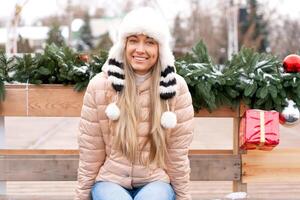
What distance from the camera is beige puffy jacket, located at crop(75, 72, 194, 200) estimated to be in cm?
324

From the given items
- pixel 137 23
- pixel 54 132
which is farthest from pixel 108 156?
pixel 54 132

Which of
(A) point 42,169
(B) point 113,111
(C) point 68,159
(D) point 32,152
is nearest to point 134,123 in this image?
(B) point 113,111

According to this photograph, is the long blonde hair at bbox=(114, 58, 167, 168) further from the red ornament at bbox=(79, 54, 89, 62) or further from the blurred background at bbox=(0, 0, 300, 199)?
the blurred background at bbox=(0, 0, 300, 199)

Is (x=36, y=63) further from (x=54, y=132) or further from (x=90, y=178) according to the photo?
(x=54, y=132)

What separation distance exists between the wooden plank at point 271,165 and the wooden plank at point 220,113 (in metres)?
0.33

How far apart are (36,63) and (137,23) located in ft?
4.49

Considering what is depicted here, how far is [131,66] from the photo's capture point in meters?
3.27

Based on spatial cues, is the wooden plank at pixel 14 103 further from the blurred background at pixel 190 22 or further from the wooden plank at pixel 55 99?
the blurred background at pixel 190 22

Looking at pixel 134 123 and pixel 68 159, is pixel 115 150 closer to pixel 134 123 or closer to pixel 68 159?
pixel 134 123

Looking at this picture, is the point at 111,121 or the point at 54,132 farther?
the point at 54,132

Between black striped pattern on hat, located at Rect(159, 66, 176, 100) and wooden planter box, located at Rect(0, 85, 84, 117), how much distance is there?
119cm

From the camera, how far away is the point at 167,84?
3.24 metres

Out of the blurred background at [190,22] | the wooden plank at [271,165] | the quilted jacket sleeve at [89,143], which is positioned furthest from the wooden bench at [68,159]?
the blurred background at [190,22]

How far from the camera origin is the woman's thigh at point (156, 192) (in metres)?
3.10
